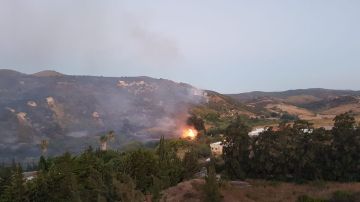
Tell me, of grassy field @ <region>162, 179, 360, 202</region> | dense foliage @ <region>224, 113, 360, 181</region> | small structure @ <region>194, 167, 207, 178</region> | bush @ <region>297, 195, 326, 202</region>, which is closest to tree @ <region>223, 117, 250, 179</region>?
dense foliage @ <region>224, 113, 360, 181</region>

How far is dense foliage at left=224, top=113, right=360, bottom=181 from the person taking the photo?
62625 mm

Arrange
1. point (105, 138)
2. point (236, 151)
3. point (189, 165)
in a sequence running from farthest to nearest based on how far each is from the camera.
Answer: point (105, 138)
point (236, 151)
point (189, 165)

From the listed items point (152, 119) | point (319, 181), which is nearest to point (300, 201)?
point (319, 181)

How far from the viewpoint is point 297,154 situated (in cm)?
6331

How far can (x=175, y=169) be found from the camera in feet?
204

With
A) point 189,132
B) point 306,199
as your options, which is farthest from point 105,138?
point 306,199

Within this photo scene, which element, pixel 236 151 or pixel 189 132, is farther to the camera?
pixel 189 132

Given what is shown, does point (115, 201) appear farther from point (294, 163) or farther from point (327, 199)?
point (294, 163)

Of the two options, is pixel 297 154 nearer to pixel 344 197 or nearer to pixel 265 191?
pixel 265 191

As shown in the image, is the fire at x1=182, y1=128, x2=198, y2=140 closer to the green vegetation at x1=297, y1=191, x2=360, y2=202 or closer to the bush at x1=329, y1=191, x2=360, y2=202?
the green vegetation at x1=297, y1=191, x2=360, y2=202

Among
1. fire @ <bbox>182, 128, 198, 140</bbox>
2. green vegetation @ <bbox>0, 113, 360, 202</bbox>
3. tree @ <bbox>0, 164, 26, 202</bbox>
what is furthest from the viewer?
fire @ <bbox>182, 128, 198, 140</bbox>

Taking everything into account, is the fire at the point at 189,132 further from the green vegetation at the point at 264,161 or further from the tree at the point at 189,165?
the tree at the point at 189,165

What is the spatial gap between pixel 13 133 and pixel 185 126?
243 feet

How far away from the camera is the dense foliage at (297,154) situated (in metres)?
62.6
